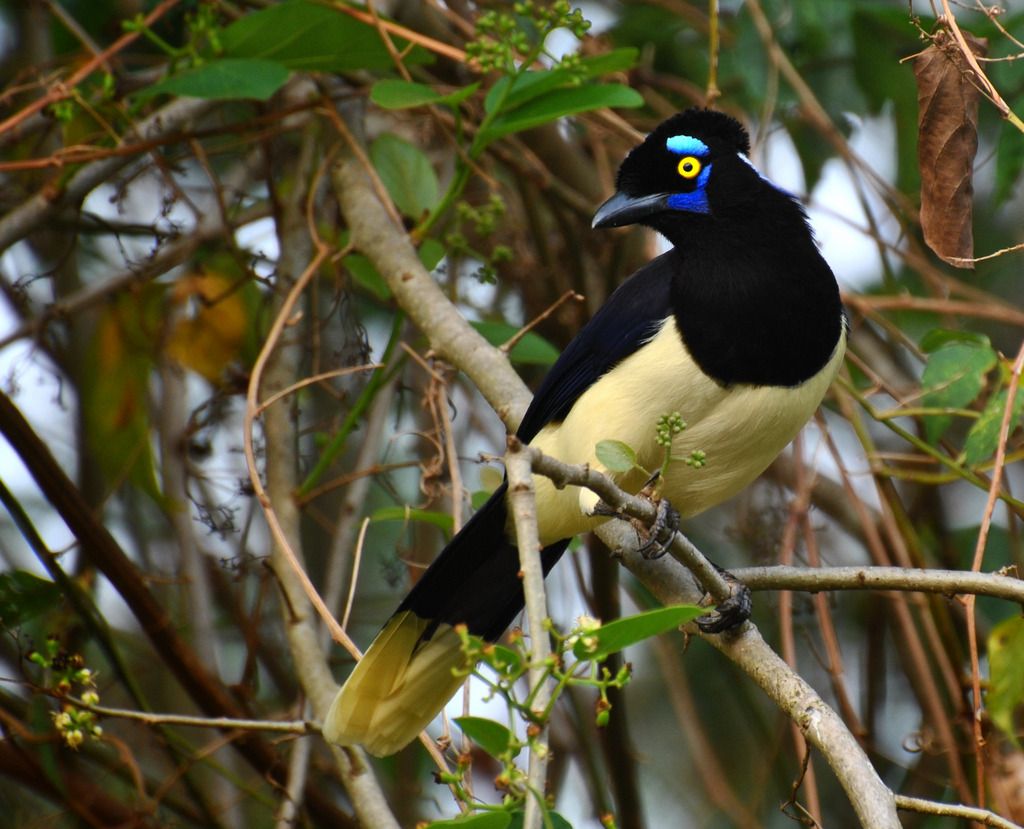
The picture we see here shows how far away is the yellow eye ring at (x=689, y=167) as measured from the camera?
10.4ft

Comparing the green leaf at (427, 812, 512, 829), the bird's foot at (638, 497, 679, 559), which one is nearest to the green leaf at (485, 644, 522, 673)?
the green leaf at (427, 812, 512, 829)

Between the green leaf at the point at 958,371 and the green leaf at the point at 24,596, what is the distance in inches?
78.8

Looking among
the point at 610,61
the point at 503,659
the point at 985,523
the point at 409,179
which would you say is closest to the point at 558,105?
the point at 610,61

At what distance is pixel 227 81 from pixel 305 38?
272 mm

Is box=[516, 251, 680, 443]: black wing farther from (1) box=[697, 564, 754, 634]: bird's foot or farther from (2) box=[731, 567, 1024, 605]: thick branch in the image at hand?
(2) box=[731, 567, 1024, 605]: thick branch

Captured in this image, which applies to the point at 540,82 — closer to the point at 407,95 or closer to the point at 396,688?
the point at 407,95

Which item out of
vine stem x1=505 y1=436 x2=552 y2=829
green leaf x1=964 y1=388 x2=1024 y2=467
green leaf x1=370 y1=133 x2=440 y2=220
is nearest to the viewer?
vine stem x1=505 y1=436 x2=552 y2=829

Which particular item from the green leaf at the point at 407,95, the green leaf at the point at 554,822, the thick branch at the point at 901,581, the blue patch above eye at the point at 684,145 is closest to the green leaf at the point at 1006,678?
the thick branch at the point at 901,581

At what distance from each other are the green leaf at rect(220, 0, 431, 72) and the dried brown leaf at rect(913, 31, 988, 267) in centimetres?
136

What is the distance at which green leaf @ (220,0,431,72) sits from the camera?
3.19 metres

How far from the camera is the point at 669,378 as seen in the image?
2.82 m

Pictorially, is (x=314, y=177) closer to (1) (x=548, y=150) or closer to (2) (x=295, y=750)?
(1) (x=548, y=150)

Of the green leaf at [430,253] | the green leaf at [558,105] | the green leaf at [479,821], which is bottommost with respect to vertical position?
the green leaf at [479,821]

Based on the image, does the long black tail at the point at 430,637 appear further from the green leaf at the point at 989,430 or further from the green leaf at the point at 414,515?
the green leaf at the point at 989,430
